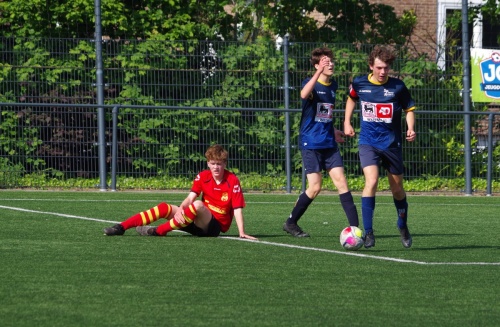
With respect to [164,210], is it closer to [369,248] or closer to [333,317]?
[369,248]

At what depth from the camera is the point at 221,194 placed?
10.7m

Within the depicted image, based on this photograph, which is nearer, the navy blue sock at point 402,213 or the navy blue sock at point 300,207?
the navy blue sock at point 402,213

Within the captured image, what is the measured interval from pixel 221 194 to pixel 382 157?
1478 mm

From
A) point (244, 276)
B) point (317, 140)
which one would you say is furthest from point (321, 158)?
point (244, 276)

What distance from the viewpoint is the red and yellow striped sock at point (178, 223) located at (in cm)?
1047

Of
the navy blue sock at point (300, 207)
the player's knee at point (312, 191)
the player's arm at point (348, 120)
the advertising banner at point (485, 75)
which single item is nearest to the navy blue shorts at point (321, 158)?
the player's knee at point (312, 191)

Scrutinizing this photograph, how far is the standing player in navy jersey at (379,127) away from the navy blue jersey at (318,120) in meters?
0.99

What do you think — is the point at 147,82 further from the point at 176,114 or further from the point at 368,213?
the point at 368,213

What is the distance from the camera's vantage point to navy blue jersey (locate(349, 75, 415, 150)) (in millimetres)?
10344

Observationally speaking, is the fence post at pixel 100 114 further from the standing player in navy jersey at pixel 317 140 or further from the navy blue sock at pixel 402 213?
the navy blue sock at pixel 402 213

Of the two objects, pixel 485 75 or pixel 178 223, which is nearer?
pixel 178 223

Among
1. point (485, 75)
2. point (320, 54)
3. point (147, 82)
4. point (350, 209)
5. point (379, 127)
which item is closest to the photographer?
point (379, 127)

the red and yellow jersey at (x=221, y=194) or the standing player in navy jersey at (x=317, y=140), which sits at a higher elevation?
the standing player in navy jersey at (x=317, y=140)

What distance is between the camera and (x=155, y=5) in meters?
21.2
